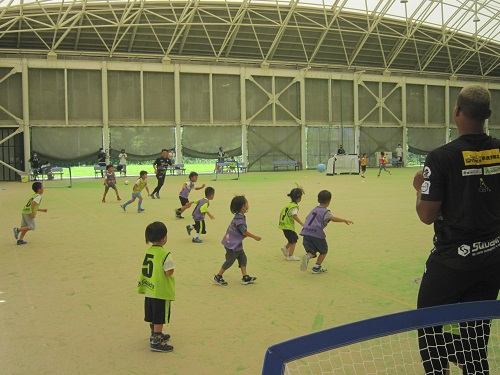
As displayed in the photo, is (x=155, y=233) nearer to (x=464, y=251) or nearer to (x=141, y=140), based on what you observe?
(x=464, y=251)

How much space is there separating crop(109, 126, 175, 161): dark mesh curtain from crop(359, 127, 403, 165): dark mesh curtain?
54.0 feet

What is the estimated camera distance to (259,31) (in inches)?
1634

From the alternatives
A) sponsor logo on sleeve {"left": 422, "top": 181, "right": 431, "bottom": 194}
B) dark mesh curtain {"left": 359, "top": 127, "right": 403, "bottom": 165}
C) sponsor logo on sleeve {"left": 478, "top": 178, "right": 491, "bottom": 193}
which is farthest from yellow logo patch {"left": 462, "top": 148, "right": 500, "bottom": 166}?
dark mesh curtain {"left": 359, "top": 127, "right": 403, "bottom": 165}

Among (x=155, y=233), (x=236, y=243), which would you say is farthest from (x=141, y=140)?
(x=155, y=233)

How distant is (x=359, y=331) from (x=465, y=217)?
143 cm

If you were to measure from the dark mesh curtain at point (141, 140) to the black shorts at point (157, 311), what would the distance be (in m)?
35.4

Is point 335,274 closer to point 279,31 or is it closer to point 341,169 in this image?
point 341,169

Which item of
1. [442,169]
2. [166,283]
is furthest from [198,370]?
[442,169]

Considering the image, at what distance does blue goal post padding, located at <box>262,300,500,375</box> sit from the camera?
2.02 meters

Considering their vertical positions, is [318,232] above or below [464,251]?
below

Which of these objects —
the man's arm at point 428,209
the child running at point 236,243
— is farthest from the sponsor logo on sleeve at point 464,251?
the child running at point 236,243

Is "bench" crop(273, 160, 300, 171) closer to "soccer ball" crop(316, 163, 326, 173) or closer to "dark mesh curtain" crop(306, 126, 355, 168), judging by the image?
"dark mesh curtain" crop(306, 126, 355, 168)

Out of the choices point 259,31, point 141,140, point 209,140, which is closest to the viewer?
point 141,140

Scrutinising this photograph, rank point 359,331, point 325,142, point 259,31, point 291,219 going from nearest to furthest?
point 359,331, point 291,219, point 259,31, point 325,142
